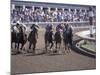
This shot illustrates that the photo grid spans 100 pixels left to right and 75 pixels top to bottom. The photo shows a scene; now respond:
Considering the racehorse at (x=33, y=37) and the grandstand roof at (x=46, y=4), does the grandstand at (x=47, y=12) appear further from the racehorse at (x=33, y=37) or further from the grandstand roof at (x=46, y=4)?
the racehorse at (x=33, y=37)

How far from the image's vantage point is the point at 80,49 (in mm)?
2482

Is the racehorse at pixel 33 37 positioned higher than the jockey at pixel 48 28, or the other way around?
the jockey at pixel 48 28

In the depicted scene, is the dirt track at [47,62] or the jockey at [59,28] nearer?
the dirt track at [47,62]

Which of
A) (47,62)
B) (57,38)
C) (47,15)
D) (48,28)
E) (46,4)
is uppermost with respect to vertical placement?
(46,4)

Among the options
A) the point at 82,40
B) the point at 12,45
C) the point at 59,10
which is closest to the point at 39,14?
the point at 59,10

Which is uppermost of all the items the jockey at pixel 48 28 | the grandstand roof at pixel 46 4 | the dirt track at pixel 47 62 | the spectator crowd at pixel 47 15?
the grandstand roof at pixel 46 4

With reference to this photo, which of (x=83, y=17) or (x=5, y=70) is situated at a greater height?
(x=83, y=17)

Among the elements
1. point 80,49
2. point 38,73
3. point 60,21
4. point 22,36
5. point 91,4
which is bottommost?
point 38,73

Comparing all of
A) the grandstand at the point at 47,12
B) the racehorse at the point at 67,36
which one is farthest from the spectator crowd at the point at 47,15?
the racehorse at the point at 67,36

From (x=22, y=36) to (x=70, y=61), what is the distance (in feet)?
2.23

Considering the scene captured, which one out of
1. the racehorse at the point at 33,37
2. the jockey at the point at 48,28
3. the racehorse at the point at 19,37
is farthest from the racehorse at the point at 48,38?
the racehorse at the point at 19,37

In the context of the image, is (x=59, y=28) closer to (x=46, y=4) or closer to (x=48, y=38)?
(x=48, y=38)

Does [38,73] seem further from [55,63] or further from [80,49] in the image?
[80,49]

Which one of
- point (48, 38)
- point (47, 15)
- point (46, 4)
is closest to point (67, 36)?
point (48, 38)
